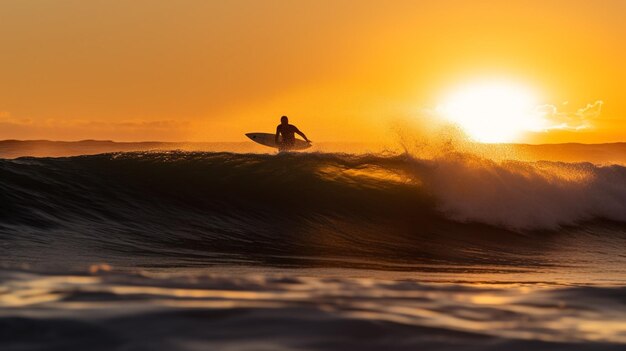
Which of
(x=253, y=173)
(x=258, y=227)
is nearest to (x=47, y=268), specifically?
(x=258, y=227)

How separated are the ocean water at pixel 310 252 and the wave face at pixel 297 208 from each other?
0.19 ft

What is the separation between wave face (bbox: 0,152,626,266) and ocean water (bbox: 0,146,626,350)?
2.3 inches

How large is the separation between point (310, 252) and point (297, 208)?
4.07 m

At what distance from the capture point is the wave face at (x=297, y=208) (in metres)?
10.8

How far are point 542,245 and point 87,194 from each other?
890cm

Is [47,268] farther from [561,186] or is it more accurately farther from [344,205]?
[561,186]

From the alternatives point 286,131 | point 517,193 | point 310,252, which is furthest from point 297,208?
point 286,131

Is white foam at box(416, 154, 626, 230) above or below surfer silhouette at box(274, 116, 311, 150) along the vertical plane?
below

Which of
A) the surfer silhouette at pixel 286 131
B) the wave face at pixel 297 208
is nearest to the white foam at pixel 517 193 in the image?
the wave face at pixel 297 208

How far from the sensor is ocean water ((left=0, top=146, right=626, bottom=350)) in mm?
3820

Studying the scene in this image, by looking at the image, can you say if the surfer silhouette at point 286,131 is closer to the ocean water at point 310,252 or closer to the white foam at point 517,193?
the ocean water at point 310,252

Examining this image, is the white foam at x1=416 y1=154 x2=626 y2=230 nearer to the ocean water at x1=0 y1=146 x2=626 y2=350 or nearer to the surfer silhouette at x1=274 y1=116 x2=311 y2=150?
the ocean water at x1=0 y1=146 x2=626 y2=350

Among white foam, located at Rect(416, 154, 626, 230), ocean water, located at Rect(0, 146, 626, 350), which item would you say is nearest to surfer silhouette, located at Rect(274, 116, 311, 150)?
ocean water, located at Rect(0, 146, 626, 350)

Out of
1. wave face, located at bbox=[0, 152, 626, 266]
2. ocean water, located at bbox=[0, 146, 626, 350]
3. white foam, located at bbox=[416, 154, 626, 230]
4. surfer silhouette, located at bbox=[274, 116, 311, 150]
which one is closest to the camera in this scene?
ocean water, located at bbox=[0, 146, 626, 350]
